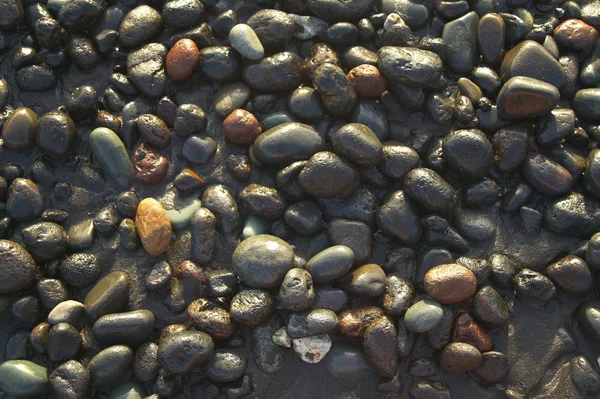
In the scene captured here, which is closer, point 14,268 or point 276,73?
point 14,268

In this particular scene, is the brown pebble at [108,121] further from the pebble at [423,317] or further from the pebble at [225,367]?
the pebble at [423,317]

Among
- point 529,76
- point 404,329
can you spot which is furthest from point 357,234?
point 529,76

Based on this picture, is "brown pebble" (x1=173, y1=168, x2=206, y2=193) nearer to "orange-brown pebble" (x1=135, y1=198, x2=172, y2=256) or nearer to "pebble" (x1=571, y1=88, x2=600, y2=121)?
"orange-brown pebble" (x1=135, y1=198, x2=172, y2=256)

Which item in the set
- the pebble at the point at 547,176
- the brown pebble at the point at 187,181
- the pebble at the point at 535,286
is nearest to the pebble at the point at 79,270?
the brown pebble at the point at 187,181

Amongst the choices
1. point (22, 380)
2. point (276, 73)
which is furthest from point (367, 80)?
point (22, 380)

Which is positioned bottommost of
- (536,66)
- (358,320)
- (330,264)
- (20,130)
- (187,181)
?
(358,320)

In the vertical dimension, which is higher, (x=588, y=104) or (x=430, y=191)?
(x=588, y=104)

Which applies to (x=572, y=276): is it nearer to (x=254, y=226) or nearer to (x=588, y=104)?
(x=588, y=104)

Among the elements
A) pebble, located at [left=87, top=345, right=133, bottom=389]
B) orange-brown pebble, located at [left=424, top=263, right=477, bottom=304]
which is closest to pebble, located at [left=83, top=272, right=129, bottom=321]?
pebble, located at [left=87, top=345, right=133, bottom=389]

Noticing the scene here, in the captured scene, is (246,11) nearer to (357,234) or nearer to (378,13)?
(378,13)
